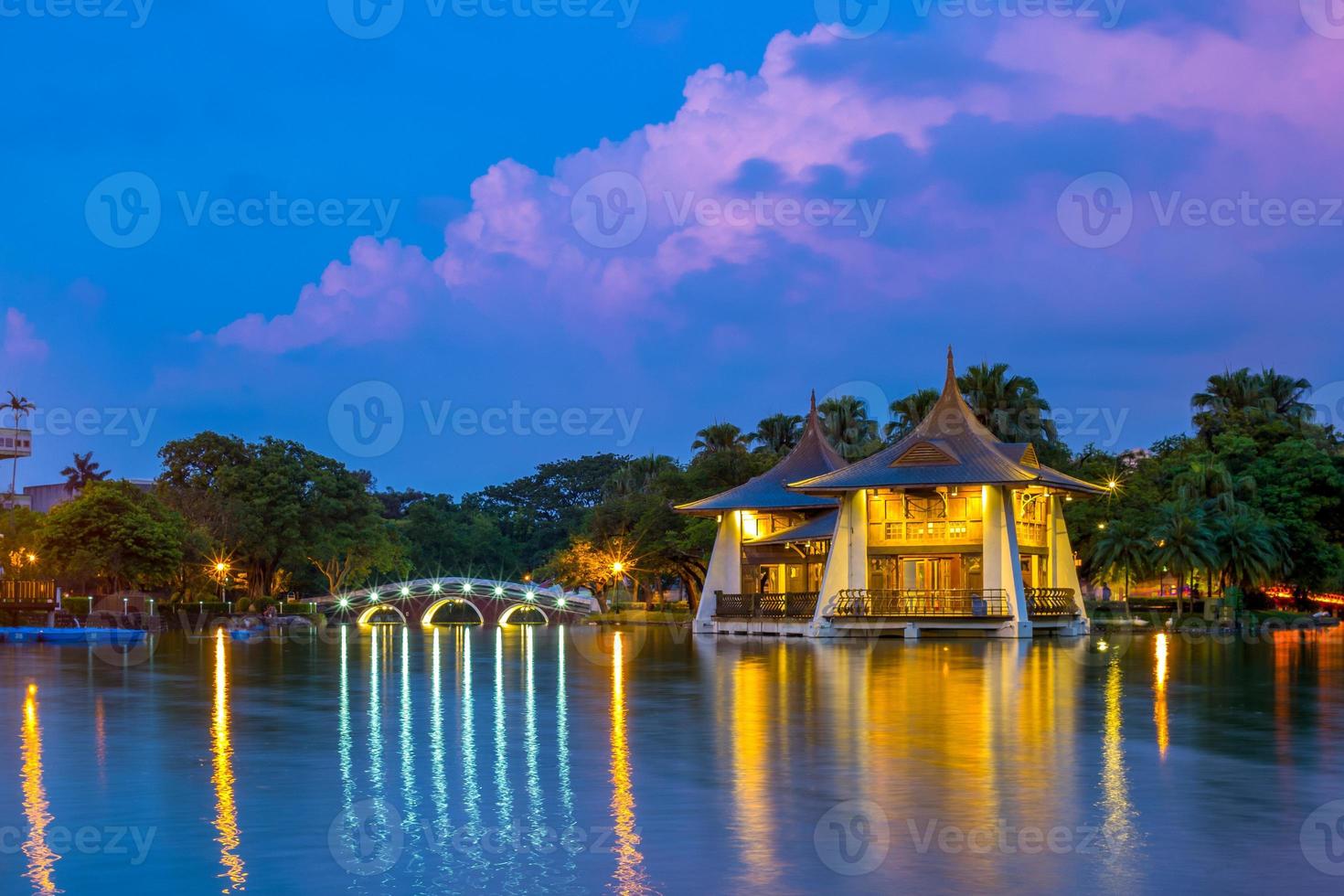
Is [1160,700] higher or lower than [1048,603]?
lower

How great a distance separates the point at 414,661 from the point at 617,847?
3124 cm

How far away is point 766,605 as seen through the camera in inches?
2456

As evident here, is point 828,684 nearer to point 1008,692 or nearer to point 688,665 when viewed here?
point 1008,692

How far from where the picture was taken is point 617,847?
39.9 feet

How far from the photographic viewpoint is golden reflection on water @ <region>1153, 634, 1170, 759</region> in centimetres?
1927

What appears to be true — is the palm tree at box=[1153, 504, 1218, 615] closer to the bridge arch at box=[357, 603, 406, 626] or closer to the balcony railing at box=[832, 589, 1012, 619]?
the balcony railing at box=[832, 589, 1012, 619]

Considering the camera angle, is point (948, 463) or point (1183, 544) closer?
point (948, 463)

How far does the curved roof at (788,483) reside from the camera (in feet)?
207

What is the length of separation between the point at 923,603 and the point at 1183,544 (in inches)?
538

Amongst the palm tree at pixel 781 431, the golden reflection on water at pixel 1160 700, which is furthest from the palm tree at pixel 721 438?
the golden reflection on water at pixel 1160 700
